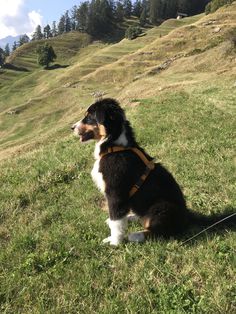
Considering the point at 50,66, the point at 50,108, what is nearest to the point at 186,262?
the point at 50,108

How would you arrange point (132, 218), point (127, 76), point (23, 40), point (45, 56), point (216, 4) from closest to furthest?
point (132, 218) → point (127, 76) → point (216, 4) → point (45, 56) → point (23, 40)

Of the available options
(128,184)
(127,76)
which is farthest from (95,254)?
(127,76)

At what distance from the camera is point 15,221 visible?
722 centimetres

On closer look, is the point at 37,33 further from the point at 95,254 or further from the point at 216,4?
the point at 95,254

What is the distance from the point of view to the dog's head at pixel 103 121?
19.8ft

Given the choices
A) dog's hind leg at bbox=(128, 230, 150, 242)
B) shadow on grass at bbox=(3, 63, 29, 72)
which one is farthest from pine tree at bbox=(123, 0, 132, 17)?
dog's hind leg at bbox=(128, 230, 150, 242)

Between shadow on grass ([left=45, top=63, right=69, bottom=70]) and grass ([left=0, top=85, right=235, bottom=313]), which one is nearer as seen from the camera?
grass ([left=0, top=85, right=235, bottom=313])

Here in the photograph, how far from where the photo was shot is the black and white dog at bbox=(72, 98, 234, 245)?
19.1 ft

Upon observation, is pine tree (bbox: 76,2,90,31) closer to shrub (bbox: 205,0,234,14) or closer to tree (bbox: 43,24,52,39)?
tree (bbox: 43,24,52,39)

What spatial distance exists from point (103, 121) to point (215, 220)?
7.20ft

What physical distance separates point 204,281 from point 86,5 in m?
169

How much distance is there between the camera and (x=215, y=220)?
638cm

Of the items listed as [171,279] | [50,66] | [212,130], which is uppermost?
[171,279]

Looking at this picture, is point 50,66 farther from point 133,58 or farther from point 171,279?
point 171,279
